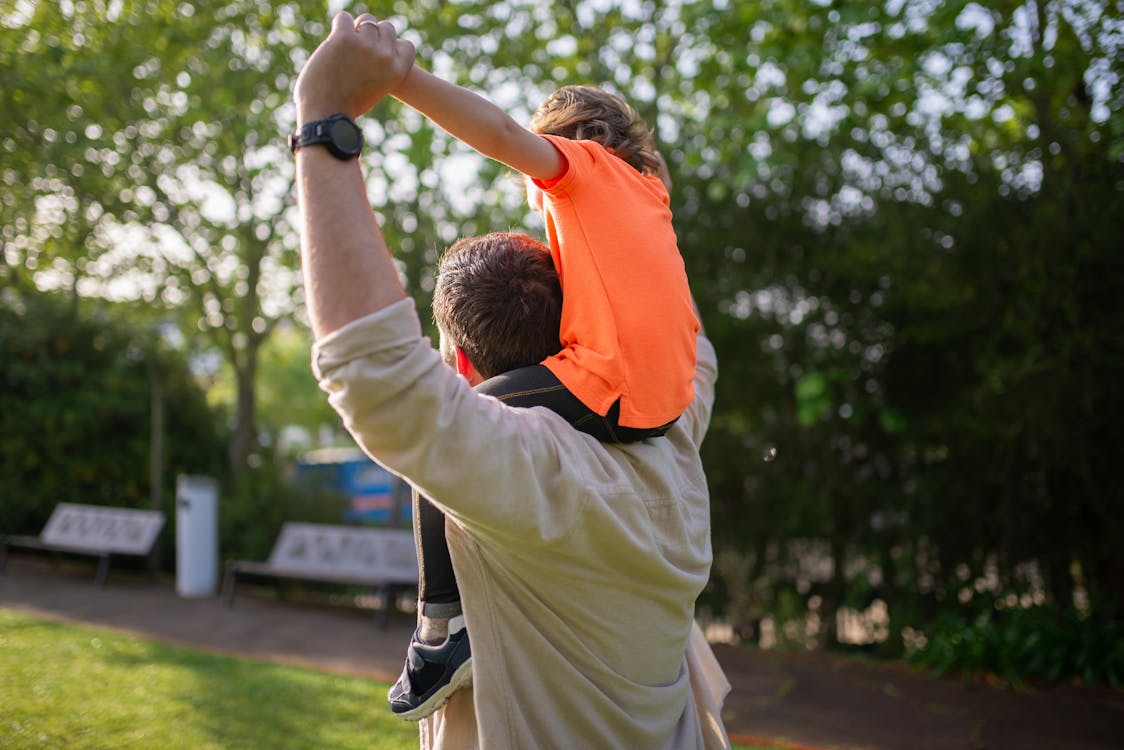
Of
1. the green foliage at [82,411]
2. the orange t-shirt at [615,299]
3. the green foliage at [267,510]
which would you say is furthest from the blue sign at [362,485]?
the orange t-shirt at [615,299]

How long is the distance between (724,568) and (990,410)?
306 cm

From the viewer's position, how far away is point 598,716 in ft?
5.22

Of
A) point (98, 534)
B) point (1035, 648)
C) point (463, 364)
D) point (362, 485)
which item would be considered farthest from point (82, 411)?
point (463, 364)

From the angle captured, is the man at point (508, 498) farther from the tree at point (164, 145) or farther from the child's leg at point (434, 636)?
the tree at point (164, 145)

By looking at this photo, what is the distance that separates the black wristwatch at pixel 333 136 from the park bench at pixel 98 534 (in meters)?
11.3

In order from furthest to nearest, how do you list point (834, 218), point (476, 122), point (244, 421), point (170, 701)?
1. point (244, 421)
2. point (834, 218)
3. point (170, 701)
4. point (476, 122)

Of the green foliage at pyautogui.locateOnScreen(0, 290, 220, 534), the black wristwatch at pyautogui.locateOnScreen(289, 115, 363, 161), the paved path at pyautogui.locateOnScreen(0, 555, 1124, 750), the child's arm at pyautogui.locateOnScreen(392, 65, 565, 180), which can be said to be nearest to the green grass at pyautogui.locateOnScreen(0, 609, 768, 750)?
the paved path at pyautogui.locateOnScreen(0, 555, 1124, 750)

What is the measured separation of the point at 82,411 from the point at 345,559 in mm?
5411

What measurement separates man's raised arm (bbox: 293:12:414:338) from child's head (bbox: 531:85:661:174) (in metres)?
0.54

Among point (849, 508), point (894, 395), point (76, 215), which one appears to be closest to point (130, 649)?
point (849, 508)

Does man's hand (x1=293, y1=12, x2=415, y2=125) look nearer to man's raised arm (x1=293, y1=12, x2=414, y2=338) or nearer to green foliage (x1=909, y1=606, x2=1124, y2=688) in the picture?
man's raised arm (x1=293, y1=12, x2=414, y2=338)

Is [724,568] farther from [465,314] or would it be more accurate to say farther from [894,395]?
[465,314]

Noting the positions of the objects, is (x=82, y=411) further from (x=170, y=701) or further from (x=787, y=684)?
(x=787, y=684)

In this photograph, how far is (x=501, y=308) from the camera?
5.41 feet
